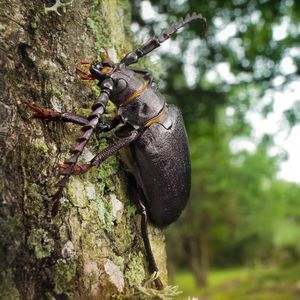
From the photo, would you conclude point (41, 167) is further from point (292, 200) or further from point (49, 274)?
point (292, 200)

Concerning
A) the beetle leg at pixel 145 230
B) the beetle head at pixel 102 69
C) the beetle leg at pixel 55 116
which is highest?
the beetle head at pixel 102 69

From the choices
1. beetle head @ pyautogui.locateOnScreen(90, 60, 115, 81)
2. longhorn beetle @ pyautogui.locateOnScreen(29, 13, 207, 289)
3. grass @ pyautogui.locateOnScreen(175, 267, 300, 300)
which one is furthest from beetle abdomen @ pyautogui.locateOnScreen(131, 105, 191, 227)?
grass @ pyautogui.locateOnScreen(175, 267, 300, 300)

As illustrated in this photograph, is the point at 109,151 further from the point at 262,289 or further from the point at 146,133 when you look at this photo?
the point at 262,289

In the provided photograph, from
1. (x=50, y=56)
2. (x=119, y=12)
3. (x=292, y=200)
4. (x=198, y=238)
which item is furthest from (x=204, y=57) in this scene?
(x=198, y=238)

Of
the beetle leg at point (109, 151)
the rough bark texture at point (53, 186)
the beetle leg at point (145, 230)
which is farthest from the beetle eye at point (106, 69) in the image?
the beetle leg at point (145, 230)

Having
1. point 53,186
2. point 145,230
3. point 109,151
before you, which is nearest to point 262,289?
point 145,230

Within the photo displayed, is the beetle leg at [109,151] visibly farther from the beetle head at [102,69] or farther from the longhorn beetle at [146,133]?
the beetle head at [102,69]

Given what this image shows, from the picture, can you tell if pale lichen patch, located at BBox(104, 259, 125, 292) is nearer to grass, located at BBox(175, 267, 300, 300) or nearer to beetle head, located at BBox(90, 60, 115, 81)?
beetle head, located at BBox(90, 60, 115, 81)
